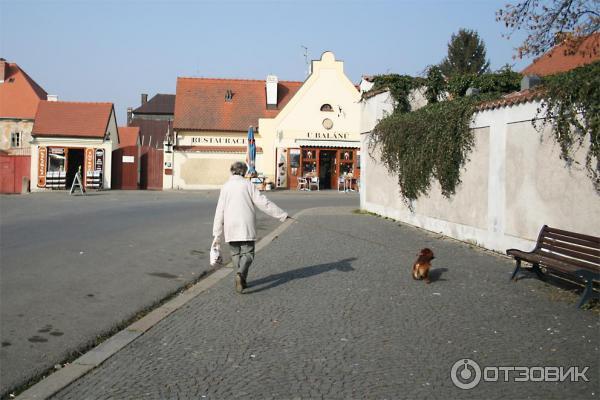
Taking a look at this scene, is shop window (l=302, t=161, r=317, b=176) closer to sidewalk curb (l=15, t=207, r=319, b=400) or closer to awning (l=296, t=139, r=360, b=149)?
awning (l=296, t=139, r=360, b=149)

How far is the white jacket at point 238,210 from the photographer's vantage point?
302 inches

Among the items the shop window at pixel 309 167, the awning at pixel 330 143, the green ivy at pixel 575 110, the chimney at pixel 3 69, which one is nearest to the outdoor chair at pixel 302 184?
the shop window at pixel 309 167

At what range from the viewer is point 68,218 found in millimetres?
17266

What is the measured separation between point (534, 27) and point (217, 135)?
28.7 metres

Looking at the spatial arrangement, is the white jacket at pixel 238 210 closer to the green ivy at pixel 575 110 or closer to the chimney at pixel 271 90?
the green ivy at pixel 575 110

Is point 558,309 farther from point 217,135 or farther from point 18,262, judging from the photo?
point 217,135

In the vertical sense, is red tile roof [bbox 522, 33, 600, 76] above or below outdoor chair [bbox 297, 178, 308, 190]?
above

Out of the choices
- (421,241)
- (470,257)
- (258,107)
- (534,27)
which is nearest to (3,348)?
(470,257)

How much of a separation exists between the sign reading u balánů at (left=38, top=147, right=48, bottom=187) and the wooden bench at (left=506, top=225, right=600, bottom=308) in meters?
31.8

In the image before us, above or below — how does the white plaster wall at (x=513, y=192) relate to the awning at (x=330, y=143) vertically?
below

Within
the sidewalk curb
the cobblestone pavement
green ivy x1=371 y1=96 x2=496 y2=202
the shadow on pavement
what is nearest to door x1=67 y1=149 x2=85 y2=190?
green ivy x1=371 y1=96 x2=496 y2=202

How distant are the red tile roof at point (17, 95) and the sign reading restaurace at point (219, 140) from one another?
17.3m

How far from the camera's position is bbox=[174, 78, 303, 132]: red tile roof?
129 ft

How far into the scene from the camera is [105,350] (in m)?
5.52
